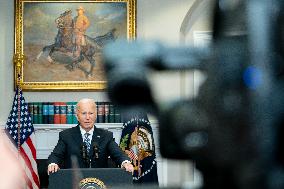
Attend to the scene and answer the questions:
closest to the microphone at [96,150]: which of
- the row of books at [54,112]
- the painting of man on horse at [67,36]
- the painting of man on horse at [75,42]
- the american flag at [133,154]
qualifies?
the american flag at [133,154]

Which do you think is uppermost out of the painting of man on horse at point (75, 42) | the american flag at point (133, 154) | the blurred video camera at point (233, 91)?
the painting of man on horse at point (75, 42)

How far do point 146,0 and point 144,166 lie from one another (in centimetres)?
237

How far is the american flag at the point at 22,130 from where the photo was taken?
821 centimetres

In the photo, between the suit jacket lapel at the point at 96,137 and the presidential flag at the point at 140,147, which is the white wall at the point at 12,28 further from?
the suit jacket lapel at the point at 96,137

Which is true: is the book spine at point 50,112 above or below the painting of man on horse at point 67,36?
below

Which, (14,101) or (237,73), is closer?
(237,73)

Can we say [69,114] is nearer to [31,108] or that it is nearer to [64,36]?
[31,108]

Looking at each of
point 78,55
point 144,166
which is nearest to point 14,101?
point 78,55

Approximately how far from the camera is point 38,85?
880cm

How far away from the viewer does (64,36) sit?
899 centimetres

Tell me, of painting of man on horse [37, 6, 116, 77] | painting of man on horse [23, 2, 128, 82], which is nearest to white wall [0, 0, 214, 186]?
painting of man on horse [23, 2, 128, 82]

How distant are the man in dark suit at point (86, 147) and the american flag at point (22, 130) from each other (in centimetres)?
224

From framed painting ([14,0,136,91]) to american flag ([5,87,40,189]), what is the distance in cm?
46

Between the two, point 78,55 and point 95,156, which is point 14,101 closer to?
point 78,55
